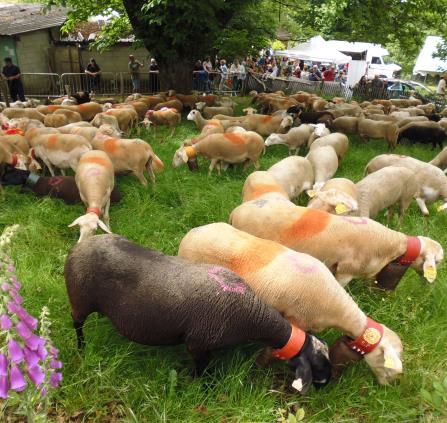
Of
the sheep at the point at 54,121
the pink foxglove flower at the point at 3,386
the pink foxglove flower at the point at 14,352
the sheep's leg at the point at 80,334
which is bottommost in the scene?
the sheep's leg at the point at 80,334

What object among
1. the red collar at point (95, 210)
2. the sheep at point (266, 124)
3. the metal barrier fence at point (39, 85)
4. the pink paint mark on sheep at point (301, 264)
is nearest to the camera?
the pink paint mark on sheep at point (301, 264)

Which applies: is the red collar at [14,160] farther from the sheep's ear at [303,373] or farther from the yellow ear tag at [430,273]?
the yellow ear tag at [430,273]

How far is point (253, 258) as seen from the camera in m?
3.05

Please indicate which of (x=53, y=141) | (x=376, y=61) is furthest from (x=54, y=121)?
(x=376, y=61)

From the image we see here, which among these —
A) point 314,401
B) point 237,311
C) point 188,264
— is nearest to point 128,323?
point 188,264

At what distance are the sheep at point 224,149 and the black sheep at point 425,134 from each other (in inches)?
204

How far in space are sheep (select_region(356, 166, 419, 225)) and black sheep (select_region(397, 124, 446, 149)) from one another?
4.83m

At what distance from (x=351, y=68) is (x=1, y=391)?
2742 centimetres

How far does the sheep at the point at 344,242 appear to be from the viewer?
3551 mm

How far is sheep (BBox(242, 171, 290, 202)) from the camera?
14.9ft

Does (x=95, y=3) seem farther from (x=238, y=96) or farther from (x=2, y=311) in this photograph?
(x=2, y=311)

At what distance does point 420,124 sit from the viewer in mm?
9930

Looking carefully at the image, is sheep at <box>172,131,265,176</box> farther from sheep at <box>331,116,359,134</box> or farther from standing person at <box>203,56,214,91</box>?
standing person at <box>203,56,214,91</box>

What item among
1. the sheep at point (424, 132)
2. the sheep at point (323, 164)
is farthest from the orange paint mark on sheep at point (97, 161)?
the sheep at point (424, 132)
